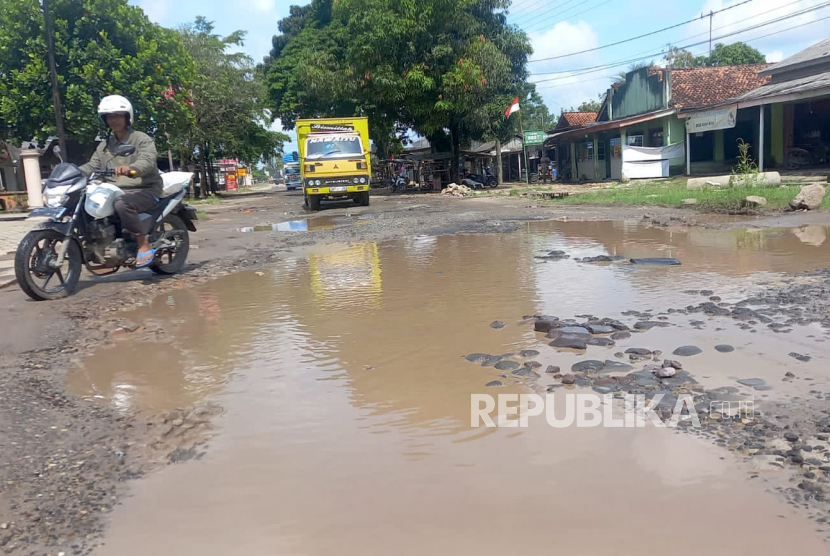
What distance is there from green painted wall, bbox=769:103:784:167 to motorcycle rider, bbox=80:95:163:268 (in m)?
24.5

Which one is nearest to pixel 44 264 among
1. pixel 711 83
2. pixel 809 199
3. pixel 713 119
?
pixel 809 199

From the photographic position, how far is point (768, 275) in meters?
6.06

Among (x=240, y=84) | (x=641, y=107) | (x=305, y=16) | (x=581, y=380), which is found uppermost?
(x=305, y=16)

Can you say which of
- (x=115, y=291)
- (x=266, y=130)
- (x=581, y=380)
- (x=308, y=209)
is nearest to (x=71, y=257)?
(x=115, y=291)

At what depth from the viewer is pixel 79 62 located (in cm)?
1686

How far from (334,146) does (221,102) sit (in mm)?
16016

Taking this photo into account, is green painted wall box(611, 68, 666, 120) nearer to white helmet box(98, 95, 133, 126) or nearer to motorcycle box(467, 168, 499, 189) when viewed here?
motorcycle box(467, 168, 499, 189)

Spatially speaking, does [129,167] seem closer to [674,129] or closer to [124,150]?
[124,150]

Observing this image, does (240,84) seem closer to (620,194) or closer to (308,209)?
(308,209)

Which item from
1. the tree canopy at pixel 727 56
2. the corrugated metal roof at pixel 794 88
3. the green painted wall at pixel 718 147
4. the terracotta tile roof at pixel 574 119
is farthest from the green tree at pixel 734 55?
the corrugated metal roof at pixel 794 88

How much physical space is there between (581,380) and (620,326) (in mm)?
1109

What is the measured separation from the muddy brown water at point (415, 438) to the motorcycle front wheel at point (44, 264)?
0.85m

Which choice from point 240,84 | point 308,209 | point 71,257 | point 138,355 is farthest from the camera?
point 240,84

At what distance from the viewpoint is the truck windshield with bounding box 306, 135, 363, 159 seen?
20.1m
